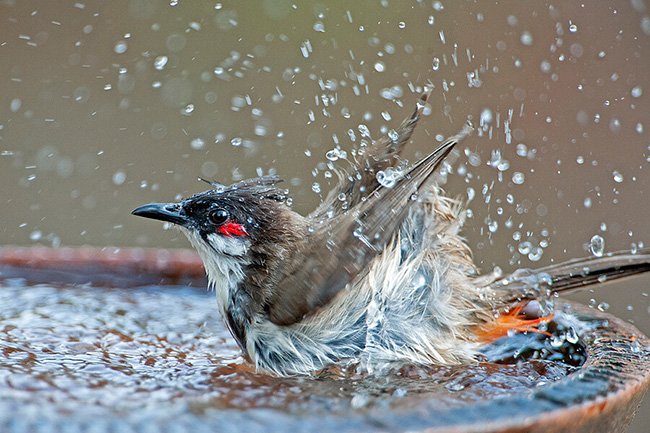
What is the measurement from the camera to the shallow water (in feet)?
5.82

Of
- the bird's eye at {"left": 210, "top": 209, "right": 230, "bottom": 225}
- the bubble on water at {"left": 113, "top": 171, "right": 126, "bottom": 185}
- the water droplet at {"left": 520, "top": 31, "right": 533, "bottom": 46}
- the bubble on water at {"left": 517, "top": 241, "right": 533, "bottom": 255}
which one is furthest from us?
the bubble on water at {"left": 113, "top": 171, "right": 126, "bottom": 185}

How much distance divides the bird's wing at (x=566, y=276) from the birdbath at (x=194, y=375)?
128mm

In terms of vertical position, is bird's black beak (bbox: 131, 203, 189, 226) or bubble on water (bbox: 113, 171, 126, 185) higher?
bubble on water (bbox: 113, 171, 126, 185)

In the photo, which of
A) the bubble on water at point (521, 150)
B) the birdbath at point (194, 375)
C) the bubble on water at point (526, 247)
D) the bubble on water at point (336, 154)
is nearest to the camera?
the birdbath at point (194, 375)

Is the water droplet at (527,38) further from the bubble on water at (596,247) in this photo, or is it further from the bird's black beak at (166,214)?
the bird's black beak at (166,214)

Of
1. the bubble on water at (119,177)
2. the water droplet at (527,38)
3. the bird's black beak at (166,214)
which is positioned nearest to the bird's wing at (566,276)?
the bird's black beak at (166,214)

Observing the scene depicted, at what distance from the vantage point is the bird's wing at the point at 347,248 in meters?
3.02

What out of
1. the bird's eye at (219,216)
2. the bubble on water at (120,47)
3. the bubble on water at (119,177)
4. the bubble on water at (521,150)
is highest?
the bubble on water at (120,47)

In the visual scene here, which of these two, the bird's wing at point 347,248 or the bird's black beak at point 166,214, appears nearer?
the bird's wing at point 347,248

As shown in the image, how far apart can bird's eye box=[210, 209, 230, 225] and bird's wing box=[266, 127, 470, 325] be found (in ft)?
1.42

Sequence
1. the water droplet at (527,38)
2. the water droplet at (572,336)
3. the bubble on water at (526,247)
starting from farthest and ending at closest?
the water droplet at (527,38) → the bubble on water at (526,247) → the water droplet at (572,336)

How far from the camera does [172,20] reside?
9219 millimetres

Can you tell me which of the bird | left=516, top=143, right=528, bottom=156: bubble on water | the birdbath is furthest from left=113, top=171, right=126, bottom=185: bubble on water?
the bird

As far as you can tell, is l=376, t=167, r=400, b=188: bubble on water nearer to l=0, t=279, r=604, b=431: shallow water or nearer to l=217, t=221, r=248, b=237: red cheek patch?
l=217, t=221, r=248, b=237: red cheek patch
